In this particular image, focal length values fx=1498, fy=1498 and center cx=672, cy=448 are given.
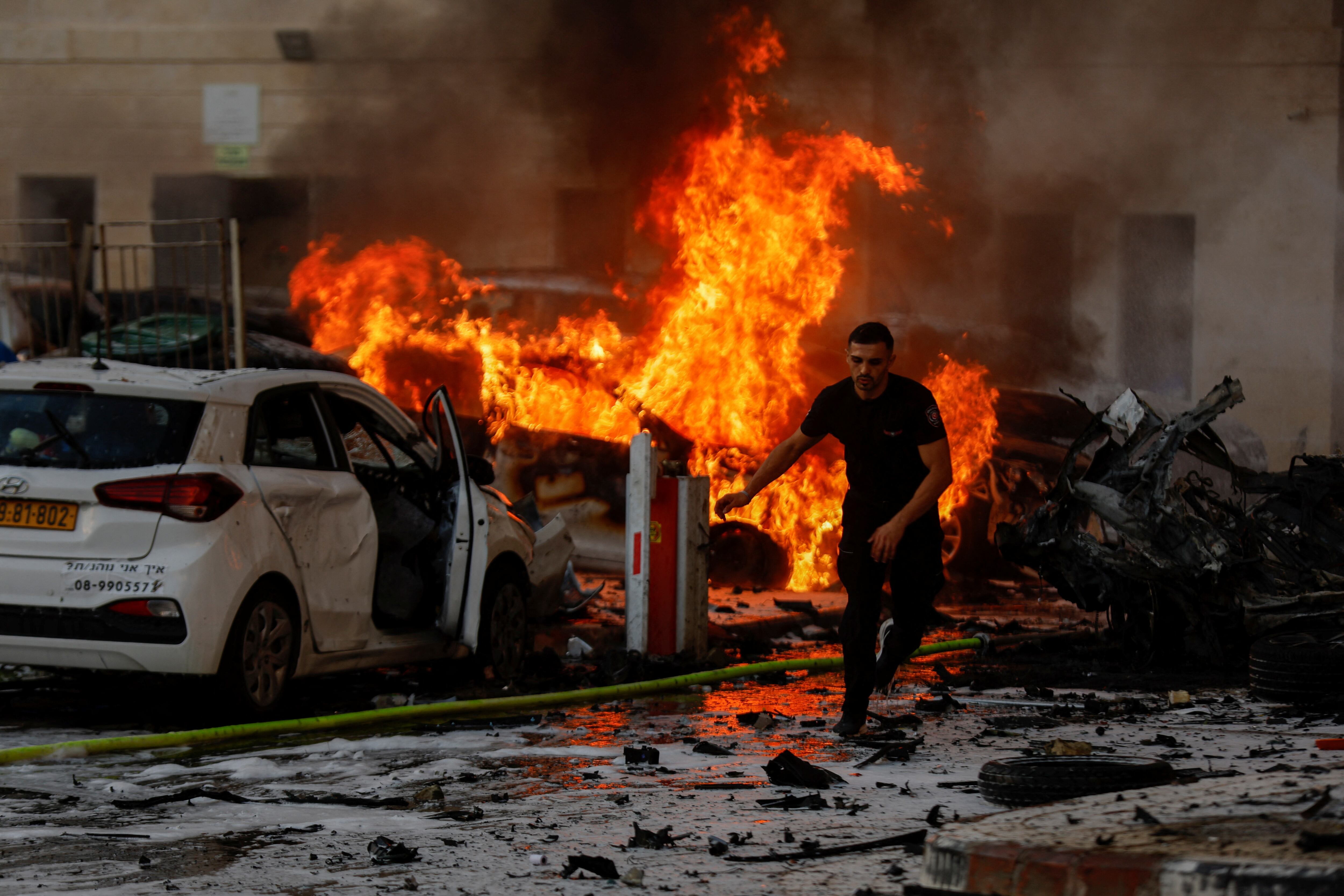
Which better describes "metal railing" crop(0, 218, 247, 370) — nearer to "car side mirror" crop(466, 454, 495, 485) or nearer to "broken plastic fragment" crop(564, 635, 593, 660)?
"broken plastic fragment" crop(564, 635, 593, 660)

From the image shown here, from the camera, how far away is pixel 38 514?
239 inches

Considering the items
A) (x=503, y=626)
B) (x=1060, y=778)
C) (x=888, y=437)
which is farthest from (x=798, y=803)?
(x=503, y=626)

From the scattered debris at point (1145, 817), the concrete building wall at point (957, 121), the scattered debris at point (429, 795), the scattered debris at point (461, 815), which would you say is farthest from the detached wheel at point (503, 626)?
the concrete building wall at point (957, 121)

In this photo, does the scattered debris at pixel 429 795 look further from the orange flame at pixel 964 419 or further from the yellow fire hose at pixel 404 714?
the orange flame at pixel 964 419

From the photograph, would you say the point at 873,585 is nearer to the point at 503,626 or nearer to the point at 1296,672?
the point at 1296,672

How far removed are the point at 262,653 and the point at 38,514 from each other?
1061 millimetres

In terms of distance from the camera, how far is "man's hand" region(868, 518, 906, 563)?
5.89 m

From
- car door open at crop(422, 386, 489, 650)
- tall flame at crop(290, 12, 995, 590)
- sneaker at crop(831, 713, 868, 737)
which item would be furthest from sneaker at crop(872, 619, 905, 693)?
tall flame at crop(290, 12, 995, 590)

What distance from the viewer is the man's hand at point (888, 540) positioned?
5.89 meters

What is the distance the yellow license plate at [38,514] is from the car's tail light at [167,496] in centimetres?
14

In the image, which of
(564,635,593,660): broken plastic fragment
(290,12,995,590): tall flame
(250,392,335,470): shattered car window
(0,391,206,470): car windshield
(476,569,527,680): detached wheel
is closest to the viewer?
(0,391,206,470): car windshield

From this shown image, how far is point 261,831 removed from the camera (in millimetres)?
4227

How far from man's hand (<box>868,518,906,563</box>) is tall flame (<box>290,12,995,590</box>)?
24.6 ft

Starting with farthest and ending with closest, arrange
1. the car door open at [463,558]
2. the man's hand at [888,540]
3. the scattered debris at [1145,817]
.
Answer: the car door open at [463,558], the man's hand at [888,540], the scattered debris at [1145,817]
